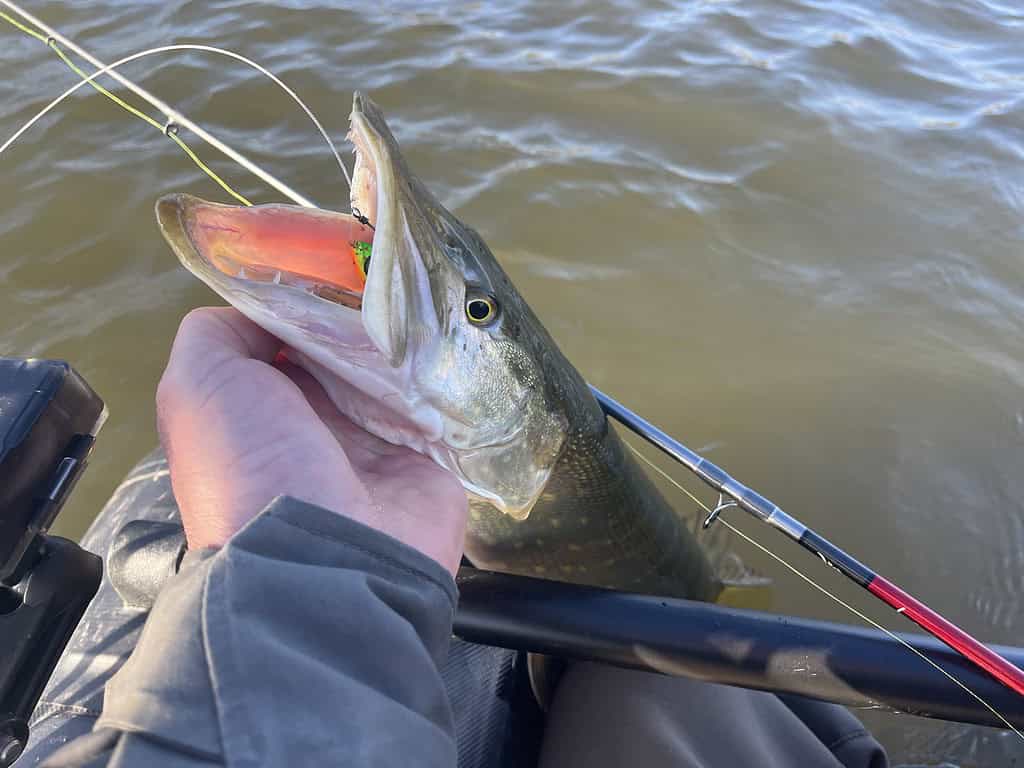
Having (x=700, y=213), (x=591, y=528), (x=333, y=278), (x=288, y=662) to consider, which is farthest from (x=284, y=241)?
(x=700, y=213)

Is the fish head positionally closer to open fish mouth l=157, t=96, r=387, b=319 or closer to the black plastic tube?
open fish mouth l=157, t=96, r=387, b=319

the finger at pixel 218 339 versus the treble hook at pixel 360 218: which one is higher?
the treble hook at pixel 360 218

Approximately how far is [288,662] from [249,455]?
0.40m

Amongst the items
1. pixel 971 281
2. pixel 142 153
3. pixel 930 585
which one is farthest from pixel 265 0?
pixel 930 585

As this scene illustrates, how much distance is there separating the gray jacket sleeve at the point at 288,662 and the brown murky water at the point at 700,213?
2.30 metres

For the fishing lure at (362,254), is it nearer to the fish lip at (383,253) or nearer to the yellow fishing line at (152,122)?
the fish lip at (383,253)

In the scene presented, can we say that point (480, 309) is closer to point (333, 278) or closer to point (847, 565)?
point (333, 278)

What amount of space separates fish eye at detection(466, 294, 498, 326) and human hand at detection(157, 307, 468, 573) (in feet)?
1.35

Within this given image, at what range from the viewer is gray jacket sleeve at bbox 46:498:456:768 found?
0.71 metres

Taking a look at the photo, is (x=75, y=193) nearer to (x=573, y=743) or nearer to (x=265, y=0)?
(x=265, y=0)

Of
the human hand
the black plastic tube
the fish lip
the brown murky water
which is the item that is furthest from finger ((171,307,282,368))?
the brown murky water

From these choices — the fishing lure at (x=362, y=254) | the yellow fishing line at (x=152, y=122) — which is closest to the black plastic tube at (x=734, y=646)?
the fishing lure at (x=362, y=254)

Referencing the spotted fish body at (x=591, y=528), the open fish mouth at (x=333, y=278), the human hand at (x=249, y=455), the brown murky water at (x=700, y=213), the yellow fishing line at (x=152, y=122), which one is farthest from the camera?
the brown murky water at (x=700, y=213)

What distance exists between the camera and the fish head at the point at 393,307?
133 centimetres
